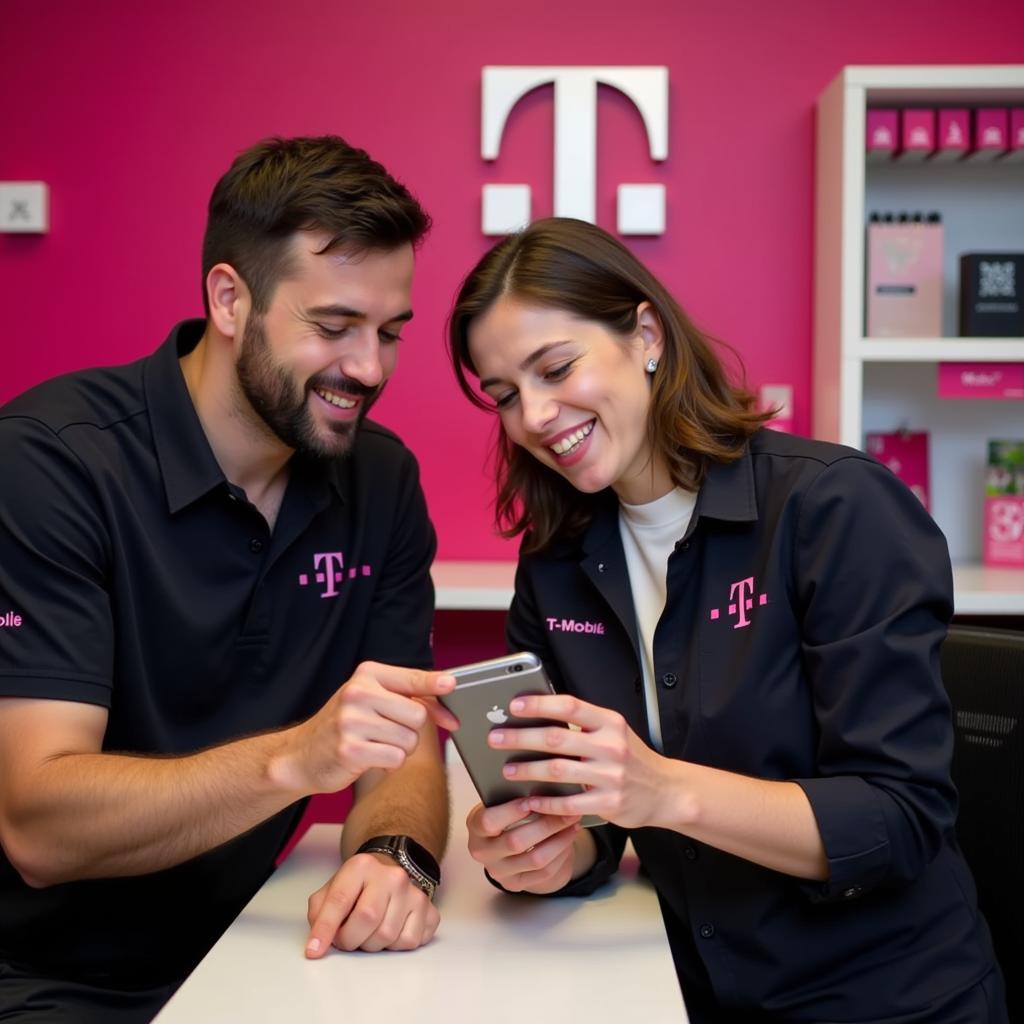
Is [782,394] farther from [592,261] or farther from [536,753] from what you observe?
[536,753]

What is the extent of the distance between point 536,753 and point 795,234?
6.80ft

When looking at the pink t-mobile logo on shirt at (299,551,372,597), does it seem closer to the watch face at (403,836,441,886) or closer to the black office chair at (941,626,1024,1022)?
the watch face at (403,836,441,886)

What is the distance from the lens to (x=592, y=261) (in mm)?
1591

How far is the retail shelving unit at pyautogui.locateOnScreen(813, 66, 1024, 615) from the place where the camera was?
264cm

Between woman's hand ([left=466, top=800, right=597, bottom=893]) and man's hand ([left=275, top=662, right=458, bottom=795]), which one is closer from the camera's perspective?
man's hand ([left=275, top=662, right=458, bottom=795])

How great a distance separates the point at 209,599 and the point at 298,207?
568 mm

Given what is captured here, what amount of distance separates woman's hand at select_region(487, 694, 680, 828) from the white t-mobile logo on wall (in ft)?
6.28

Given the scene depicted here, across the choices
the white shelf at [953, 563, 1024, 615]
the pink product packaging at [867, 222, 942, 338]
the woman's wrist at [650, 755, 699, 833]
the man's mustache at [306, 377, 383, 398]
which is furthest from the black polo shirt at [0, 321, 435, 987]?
the pink product packaging at [867, 222, 942, 338]

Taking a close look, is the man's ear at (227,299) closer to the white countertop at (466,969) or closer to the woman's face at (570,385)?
the woman's face at (570,385)

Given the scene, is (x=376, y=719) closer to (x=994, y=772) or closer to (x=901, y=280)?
(x=994, y=772)

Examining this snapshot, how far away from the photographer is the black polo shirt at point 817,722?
1336 millimetres

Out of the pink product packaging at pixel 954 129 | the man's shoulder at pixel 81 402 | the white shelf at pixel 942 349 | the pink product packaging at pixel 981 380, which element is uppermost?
the pink product packaging at pixel 954 129

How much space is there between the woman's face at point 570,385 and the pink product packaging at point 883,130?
1.40 meters

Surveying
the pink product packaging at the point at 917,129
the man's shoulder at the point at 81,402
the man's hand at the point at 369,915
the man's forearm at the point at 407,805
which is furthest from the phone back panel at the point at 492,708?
the pink product packaging at the point at 917,129
